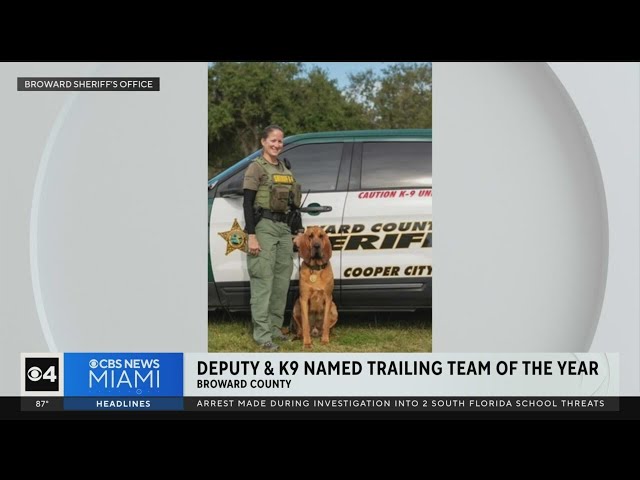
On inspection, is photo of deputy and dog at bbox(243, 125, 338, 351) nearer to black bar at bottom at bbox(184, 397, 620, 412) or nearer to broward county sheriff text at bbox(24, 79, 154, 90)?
black bar at bottom at bbox(184, 397, 620, 412)

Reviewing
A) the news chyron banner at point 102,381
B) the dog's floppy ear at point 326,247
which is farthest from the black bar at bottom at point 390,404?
the dog's floppy ear at point 326,247

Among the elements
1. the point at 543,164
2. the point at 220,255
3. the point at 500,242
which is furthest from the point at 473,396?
the point at 220,255

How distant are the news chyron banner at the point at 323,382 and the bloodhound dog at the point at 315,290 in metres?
0.44

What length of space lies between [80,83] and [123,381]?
2.16m

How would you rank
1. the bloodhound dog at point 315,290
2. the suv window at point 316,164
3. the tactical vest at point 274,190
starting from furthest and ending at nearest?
1. the suv window at point 316,164
2. the bloodhound dog at point 315,290
3. the tactical vest at point 274,190

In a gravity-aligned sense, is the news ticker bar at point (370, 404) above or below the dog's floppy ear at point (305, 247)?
below

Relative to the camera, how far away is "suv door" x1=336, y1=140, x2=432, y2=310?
505 centimetres

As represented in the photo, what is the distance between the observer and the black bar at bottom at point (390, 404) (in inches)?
186

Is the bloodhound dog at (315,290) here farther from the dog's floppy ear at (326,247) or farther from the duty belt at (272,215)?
the duty belt at (272,215)

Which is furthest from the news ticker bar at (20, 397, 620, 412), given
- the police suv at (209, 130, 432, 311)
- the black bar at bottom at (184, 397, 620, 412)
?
the police suv at (209, 130, 432, 311)

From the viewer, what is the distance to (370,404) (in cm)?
471

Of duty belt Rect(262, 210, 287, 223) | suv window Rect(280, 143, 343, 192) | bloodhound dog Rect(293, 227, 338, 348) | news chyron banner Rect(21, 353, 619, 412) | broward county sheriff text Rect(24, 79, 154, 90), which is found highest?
broward county sheriff text Rect(24, 79, 154, 90)

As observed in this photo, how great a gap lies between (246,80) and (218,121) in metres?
0.42

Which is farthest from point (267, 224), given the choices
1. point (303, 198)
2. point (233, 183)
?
point (233, 183)
